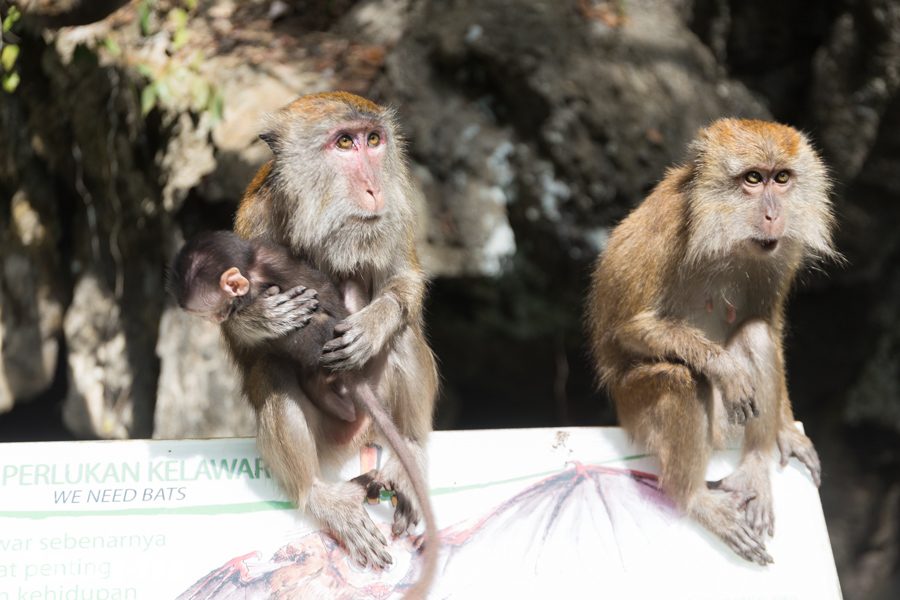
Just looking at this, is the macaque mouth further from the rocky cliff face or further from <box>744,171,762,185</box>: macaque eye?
the rocky cliff face

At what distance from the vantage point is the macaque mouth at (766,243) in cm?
425

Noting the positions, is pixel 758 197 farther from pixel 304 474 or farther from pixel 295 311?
pixel 304 474

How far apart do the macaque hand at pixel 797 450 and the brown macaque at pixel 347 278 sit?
1555 millimetres

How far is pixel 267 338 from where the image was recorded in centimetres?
400

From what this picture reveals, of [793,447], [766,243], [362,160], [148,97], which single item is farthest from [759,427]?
[148,97]

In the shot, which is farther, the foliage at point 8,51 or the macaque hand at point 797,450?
the foliage at point 8,51

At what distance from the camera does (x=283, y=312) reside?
13.0 ft

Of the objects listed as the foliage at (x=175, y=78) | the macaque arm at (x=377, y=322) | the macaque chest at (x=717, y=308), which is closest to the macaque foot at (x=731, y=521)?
the macaque chest at (x=717, y=308)

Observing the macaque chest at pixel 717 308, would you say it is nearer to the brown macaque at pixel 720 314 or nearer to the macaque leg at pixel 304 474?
the brown macaque at pixel 720 314

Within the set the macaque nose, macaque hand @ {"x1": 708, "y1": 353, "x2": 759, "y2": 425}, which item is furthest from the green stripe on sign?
macaque hand @ {"x1": 708, "y1": 353, "x2": 759, "y2": 425}

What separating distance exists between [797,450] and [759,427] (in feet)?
0.94

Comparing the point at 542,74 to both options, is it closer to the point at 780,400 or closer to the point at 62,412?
the point at 780,400

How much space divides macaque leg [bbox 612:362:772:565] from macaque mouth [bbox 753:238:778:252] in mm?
595

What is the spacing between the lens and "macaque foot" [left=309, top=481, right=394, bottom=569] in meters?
3.89
